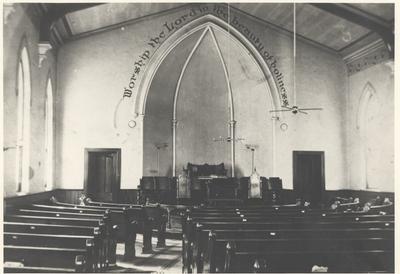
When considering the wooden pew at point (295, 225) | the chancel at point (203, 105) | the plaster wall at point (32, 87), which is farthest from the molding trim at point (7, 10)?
the wooden pew at point (295, 225)

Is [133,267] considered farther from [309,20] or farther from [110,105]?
[309,20]

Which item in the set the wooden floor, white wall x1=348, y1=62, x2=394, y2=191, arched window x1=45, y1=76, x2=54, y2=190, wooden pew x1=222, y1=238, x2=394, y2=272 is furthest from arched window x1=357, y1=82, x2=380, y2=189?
arched window x1=45, y1=76, x2=54, y2=190

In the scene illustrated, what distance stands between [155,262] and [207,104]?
8.65 metres

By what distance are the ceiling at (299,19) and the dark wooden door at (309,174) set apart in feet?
11.8

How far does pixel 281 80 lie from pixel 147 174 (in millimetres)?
5345

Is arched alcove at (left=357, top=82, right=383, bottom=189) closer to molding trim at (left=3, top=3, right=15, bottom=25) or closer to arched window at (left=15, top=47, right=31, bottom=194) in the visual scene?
arched window at (left=15, top=47, right=31, bottom=194)

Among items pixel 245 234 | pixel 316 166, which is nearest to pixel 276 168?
pixel 316 166

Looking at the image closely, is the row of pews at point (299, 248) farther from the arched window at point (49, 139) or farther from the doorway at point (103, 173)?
the arched window at point (49, 139)

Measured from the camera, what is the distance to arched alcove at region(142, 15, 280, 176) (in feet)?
44.3

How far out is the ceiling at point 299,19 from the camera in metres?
10.6

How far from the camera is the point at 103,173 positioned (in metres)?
12.7

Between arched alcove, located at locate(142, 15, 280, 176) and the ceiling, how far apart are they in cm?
127

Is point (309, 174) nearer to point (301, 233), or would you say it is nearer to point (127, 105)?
point (127, 105)

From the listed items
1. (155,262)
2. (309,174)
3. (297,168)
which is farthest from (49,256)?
(309,174)
